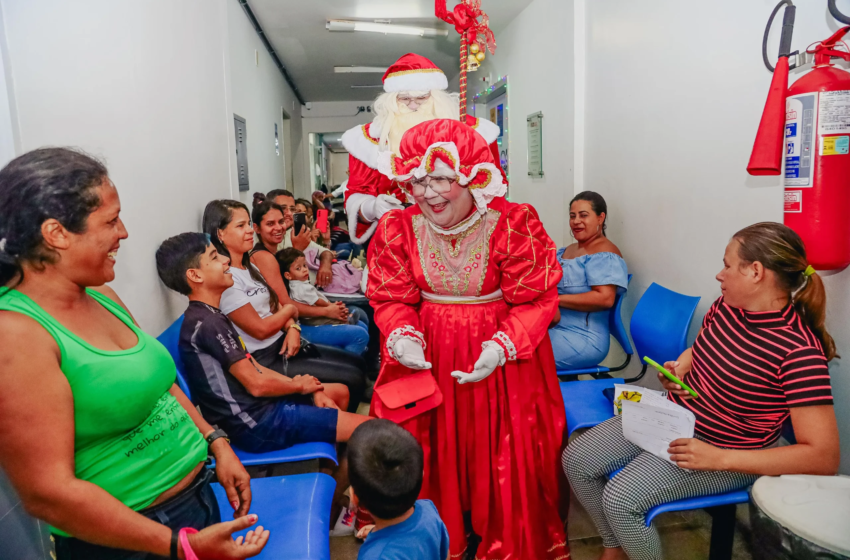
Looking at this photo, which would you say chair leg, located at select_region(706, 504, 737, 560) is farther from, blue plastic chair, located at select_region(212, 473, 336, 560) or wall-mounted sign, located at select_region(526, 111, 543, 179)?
wall-mounted sign, located at select_region(526, 111, 543, 179)

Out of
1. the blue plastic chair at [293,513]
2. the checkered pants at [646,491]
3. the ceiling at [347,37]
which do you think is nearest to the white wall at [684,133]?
the checkered pants at [646,491]

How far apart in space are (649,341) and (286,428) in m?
1.57

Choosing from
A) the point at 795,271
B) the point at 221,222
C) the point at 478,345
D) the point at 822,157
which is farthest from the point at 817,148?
the point at 221,222

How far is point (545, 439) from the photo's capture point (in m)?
1.96

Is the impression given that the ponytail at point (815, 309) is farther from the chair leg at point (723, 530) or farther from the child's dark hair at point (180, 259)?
the child's dark hair at point (180, 259)

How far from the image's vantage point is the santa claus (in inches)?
109

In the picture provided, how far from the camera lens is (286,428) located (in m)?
1.88

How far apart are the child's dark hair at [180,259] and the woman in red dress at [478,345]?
62cm

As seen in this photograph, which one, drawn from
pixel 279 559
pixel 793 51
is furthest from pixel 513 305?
pixel 793 51

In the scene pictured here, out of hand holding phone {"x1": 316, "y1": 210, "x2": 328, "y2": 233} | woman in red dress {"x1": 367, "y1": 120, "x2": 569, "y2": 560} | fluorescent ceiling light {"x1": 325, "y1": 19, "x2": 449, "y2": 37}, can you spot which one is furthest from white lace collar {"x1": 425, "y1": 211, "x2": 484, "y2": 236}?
fluorescent ceiling light {"x1": 325, "y1": 19, "x2": 449, "y2": 37}

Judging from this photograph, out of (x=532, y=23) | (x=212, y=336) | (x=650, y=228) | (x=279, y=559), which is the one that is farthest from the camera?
(x=532, y=23)

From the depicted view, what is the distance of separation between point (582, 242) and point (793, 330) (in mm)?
1538

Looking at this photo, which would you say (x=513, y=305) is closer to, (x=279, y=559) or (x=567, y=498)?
(x=567, y=498)

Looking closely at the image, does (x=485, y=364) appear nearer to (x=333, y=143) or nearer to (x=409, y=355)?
(x=409, y=355)
